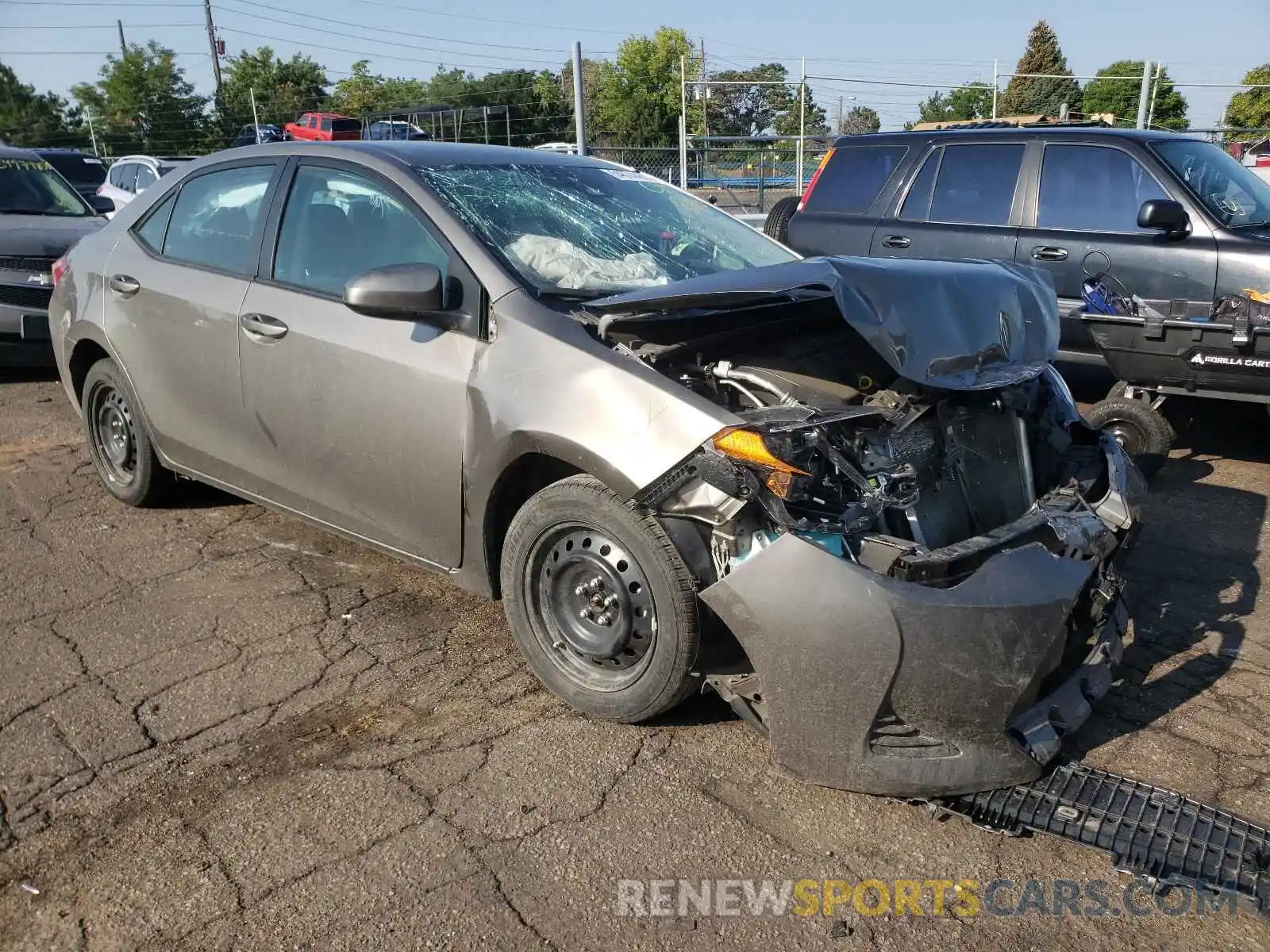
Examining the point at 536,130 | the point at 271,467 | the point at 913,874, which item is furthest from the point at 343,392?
the point at 536,130

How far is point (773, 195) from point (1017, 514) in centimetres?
1493

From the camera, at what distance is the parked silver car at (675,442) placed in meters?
2.70

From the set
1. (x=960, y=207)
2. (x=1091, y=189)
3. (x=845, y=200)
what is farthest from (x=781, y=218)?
(x=1091, y=189)

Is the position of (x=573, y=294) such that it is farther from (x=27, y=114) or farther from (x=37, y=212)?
(x=27, y=114)

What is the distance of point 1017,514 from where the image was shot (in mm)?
3447

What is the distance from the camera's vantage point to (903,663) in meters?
2.61

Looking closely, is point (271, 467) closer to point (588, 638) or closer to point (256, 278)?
point (256, 278)

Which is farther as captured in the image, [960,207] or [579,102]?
[579,102]

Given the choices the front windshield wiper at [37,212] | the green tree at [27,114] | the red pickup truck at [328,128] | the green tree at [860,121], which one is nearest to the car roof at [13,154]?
the front windshield wiper at [37,212]

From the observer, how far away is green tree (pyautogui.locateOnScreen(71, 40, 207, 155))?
34.3 m

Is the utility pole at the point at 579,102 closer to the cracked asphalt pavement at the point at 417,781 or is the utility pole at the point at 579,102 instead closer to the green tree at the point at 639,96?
the cracked asphalt pavement at the point at 417,781

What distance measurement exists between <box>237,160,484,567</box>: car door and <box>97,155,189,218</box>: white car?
12914 mm

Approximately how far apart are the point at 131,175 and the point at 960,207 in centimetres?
1346

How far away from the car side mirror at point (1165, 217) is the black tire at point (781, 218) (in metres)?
2.82
